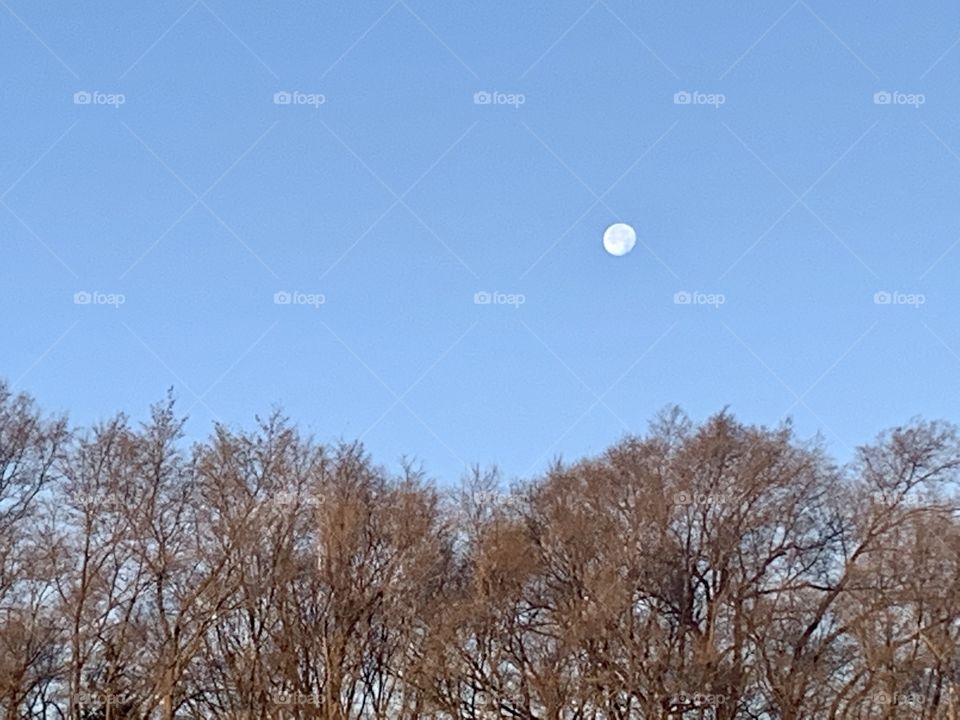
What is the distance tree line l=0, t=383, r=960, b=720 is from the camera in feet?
147

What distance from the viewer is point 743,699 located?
4784 centimetres

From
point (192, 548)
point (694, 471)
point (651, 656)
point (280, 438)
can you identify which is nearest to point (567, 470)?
point (694, 471)

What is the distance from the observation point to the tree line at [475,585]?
147 feet

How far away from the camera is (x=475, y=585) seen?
49.3 meters
